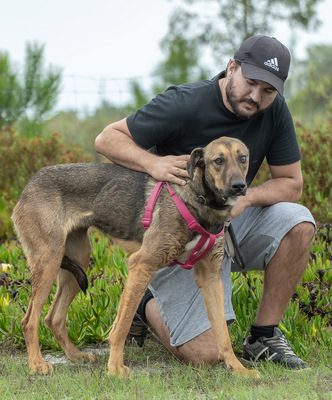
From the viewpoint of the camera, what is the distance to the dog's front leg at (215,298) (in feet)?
12.4

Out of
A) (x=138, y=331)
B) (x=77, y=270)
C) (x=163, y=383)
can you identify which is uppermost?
(x=77, y=270)

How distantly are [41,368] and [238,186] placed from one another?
1.76 m

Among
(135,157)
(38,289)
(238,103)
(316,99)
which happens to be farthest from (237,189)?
(316,99)

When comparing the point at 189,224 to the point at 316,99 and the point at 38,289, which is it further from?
the point at 316,99

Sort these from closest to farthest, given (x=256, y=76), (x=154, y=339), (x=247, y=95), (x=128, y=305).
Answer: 1. (x=128, y=305)
2. (x=256, y=76)
3. (x=247, y=95)
4. (x=154, y=339)

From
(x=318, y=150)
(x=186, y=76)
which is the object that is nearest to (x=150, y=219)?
(x=318, y=150)

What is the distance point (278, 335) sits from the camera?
13.3 ft

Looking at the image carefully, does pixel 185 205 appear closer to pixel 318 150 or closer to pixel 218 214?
pixel 218 214

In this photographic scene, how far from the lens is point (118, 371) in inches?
142

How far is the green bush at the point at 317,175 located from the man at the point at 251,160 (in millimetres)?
2097

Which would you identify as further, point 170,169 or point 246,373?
point 170,169

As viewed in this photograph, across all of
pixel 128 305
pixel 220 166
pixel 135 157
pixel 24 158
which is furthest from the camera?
pixel 24 158

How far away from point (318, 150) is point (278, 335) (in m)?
3.51

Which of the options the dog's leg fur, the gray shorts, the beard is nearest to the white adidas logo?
the beard
